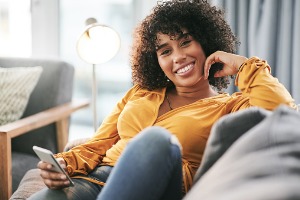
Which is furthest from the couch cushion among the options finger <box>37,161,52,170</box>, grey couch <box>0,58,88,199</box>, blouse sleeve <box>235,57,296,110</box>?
grey couch <box>0,58,88,199</box>

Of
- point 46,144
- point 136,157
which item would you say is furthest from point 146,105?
point 46,144

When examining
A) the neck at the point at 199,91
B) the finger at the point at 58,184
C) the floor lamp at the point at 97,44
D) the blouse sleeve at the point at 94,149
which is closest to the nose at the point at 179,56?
the neck at the point at 199,91

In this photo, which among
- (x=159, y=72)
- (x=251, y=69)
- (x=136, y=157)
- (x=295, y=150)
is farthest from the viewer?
(x=159, y=72)

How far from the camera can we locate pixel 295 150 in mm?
735

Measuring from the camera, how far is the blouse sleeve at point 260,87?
50.6 inches

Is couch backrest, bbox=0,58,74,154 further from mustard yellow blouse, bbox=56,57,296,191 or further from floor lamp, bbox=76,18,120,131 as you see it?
mustard yellow blouse, bbox=56,57,296,191

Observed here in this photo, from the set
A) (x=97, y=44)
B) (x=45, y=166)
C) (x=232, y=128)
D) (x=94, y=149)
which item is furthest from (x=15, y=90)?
(x=232, y=128)

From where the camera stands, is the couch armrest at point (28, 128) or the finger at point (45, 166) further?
the couch armrest at point (28, 128)

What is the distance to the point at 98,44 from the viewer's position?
1.96 meters

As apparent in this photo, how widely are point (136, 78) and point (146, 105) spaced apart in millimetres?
225

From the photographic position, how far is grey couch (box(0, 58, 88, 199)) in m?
2.00

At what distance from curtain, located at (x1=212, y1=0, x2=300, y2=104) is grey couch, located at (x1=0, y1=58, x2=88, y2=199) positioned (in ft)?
2.86

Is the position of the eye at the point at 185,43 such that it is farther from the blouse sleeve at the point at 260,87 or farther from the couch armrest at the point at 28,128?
the couch armrest at the point at 28,128

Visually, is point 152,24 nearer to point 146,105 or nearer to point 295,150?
point 146,105
